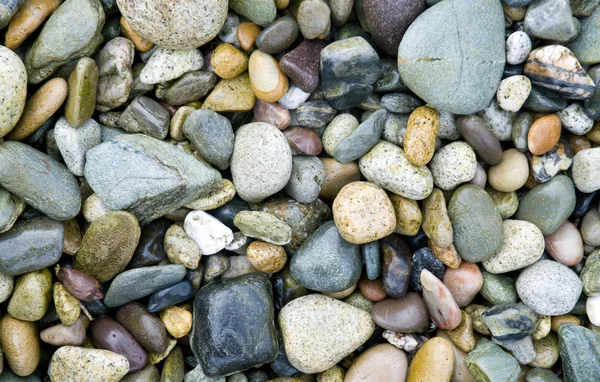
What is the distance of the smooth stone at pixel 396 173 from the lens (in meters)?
2.34

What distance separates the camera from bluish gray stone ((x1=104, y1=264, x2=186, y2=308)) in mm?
2293

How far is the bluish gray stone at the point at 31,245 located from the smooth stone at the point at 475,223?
1763mm

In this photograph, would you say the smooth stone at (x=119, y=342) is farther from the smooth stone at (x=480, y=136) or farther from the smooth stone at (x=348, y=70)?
the smooth stone at (x=480, y=136)

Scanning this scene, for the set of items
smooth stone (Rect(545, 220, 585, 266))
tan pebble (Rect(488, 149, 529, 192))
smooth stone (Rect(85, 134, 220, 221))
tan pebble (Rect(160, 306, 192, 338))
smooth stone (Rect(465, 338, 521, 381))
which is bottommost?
smooth stone (Rect(465, 338, 521, 381))

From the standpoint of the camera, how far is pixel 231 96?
8.05 ft

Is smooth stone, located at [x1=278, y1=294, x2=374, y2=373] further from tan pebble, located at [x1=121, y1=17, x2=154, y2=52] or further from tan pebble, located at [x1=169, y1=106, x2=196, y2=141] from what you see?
tan pebble, located at [x1=121, y1=17, x2=154, y2=52]

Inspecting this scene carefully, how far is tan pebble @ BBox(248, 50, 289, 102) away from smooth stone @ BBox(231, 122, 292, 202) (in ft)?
0.50

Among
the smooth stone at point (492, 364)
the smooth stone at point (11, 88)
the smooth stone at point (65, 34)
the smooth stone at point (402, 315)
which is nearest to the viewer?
the smooth stone at point (11, 88)

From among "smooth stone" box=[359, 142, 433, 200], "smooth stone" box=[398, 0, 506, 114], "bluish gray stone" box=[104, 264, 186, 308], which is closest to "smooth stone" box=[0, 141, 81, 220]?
"bluish gray stone" box=[104, 264, 186, 308]

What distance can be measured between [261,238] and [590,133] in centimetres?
161

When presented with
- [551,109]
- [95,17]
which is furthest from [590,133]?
[95,17]

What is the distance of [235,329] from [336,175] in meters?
0.84

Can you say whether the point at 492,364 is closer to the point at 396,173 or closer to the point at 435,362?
the point at 435,362

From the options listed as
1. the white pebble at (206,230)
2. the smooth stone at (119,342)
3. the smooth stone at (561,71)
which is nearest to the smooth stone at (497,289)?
the smooth stone at (561,71)
